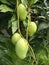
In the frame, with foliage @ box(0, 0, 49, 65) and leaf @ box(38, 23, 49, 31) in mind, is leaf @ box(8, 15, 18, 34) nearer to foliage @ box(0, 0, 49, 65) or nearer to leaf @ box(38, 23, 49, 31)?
foliage @ box(0, 0, 49, 65)

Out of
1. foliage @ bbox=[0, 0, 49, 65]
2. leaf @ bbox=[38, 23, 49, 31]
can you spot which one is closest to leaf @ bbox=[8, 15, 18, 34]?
foliage @ bbox=[0, 0, 49, 65]

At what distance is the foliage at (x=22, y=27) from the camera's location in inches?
28.7

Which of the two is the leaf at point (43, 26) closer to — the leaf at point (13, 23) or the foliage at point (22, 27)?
the foliage at point (22, 27)

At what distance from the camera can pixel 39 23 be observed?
81cm

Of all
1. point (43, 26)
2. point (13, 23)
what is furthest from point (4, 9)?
point (43, 26)

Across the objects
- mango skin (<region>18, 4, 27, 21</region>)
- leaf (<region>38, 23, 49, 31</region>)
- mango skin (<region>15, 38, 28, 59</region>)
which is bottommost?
mango skin (<region>15, 38, 28, 59</region>)

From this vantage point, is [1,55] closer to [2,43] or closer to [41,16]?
[2,43]

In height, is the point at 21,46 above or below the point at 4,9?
below

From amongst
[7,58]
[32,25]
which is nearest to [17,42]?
[32,25]

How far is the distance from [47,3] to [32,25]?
7.9 inches

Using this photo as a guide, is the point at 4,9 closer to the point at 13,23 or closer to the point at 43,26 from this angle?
the point at 13,23

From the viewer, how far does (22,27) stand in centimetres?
76

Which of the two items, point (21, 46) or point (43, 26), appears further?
point (43, 26)

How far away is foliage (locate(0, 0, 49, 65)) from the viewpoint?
2.39ft
